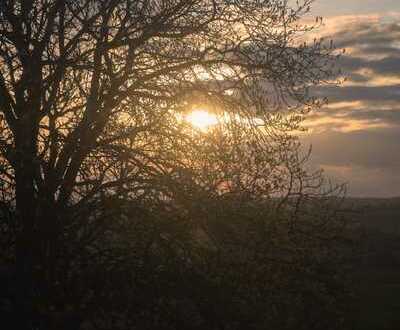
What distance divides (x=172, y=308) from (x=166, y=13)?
4.54 metres

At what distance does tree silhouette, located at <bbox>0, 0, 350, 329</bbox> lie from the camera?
10.1 meters

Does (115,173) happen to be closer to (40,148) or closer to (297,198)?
(40,148)

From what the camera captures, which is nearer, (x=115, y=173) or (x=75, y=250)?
(x=75, y=250)

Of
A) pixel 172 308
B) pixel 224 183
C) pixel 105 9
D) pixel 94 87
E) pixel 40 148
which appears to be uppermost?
pixel 105 9

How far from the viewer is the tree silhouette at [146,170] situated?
1013 cm

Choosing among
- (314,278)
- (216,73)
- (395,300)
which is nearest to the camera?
(314,278)

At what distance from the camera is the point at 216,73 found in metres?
11.9

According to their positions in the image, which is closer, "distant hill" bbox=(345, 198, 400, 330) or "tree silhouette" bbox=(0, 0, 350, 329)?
"tree silhouette" bbox=(0, 0, 350, 329)

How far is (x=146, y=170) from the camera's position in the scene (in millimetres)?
11414

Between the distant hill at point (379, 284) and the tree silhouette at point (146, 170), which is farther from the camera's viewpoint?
the distant hill at point (379, 284)

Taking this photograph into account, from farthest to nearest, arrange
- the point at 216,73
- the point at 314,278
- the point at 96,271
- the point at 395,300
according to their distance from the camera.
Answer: the point at 395,300 < the point at 216,73 < the point at 314,278 < the point at 96,271

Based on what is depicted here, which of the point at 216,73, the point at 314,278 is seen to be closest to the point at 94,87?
the point at 216,73

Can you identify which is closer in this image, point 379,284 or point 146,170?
point 146,170

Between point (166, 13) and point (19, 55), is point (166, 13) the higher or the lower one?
the higher one
